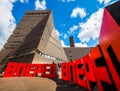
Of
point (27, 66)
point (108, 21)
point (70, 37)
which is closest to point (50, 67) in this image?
point (27, 66)

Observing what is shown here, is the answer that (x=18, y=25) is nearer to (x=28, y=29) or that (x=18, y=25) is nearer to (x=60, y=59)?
(x=28, y=29)

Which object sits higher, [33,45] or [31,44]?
[31,44]

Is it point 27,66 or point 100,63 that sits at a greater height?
point 27,66

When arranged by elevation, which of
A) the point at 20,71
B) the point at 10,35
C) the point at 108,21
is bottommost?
the point at 108,21

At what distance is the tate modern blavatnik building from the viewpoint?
124 feet

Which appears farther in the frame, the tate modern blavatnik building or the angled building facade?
the tate modern blavatnik building

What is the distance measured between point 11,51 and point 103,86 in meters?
44.3

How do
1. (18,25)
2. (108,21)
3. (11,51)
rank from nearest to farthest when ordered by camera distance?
(108,21)
(11,51)
(18,25)

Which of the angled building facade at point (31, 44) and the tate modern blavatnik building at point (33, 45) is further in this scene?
the tate modern blavatnik building at point (33, 45)

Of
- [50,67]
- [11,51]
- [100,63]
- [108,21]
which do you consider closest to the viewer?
[108,21]

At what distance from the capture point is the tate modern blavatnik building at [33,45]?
37.7m

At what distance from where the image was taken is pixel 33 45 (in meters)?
39.7

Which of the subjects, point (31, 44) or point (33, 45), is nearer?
point (33, 45)

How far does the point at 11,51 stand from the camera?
4572 cm
